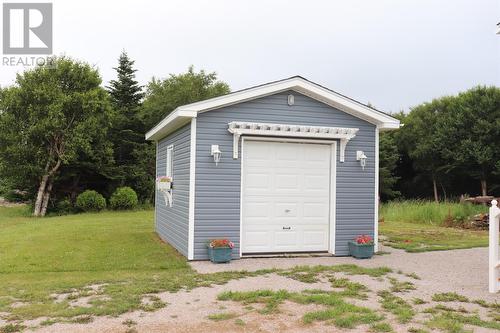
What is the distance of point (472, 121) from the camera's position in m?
22.2

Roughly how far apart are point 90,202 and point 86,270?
13.0m

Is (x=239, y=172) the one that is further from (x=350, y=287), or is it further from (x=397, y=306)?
(x=397, y=306)

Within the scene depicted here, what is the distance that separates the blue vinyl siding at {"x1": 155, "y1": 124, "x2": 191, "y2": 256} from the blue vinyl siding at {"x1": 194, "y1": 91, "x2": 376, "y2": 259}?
1.31 feet

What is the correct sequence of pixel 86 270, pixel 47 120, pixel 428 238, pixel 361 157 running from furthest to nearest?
pixel 47 120
pixel 428 238
pixel 361 157
pixel 86 270

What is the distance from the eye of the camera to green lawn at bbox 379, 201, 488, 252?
1077 cm

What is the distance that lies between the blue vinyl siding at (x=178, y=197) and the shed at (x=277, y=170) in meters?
0.04

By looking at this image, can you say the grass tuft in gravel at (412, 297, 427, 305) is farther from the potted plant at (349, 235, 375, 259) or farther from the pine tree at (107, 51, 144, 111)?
the pine tree at (107, 51, 144, 111)

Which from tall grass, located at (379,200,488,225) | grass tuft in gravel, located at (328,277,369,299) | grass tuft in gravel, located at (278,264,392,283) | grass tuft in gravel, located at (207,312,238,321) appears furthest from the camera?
tall grass, located at (379,200,488,225)

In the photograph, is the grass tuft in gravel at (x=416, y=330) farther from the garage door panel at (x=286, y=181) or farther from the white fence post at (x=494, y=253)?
the garage door panel at (x=286, y=181)

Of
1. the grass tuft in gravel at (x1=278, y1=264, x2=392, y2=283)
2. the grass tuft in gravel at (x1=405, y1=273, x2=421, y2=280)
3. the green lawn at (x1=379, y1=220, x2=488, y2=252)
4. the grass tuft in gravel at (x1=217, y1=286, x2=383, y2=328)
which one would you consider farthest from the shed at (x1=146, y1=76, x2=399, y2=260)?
the grass tuft in gravel at (x1=217, y1=286, x2=383, y2=328)

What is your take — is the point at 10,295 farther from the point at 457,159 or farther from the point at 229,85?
the point at 229,85

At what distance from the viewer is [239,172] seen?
28.8ft

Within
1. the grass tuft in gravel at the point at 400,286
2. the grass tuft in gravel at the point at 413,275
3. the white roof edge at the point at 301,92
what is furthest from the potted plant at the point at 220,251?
the grass tuft in gravel at the point at 413,275

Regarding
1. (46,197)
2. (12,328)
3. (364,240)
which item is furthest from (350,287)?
(46,197)
